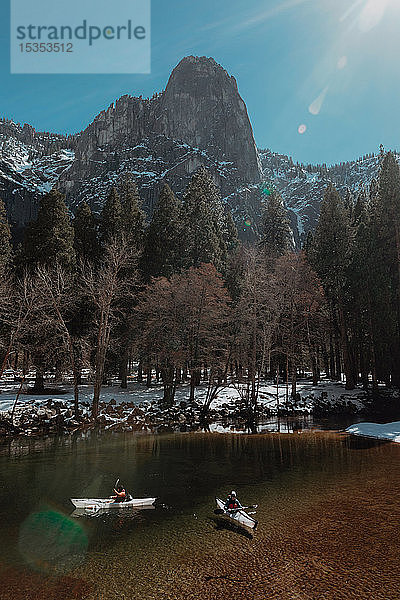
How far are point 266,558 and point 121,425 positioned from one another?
19.4 meters

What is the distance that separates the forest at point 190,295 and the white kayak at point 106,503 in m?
15.5

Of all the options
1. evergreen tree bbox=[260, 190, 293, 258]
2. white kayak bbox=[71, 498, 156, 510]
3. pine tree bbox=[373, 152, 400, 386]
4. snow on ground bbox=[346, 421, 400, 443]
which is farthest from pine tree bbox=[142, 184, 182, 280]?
white kayak bbox=[71, 498, 156, 510]

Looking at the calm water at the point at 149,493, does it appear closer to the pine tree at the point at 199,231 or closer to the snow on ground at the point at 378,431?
the snow on ground at the point at 378,431

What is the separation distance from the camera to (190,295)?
30797 millimetres

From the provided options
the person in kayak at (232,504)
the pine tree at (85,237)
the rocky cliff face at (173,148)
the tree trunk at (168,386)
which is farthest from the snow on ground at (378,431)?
the rocky cliff face at (173,148)

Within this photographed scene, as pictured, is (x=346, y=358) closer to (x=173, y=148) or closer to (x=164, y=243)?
(x=164, y=243)

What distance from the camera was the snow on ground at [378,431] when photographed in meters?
22.3

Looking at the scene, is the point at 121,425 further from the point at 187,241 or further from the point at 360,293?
the point at 360,293

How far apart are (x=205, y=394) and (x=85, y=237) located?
1940cm

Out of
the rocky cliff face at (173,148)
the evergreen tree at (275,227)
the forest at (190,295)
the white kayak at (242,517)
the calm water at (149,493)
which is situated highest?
the rocky cliff face at (173,148)

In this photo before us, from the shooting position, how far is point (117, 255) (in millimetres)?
28844

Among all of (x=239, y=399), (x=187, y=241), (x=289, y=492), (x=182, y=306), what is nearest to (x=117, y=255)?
(x=182, y=306)

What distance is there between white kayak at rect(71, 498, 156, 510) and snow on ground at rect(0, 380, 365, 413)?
17129mm

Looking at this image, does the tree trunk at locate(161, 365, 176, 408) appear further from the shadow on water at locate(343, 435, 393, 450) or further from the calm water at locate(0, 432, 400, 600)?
the shadow on water at locate(343, 435, 393, 450)
